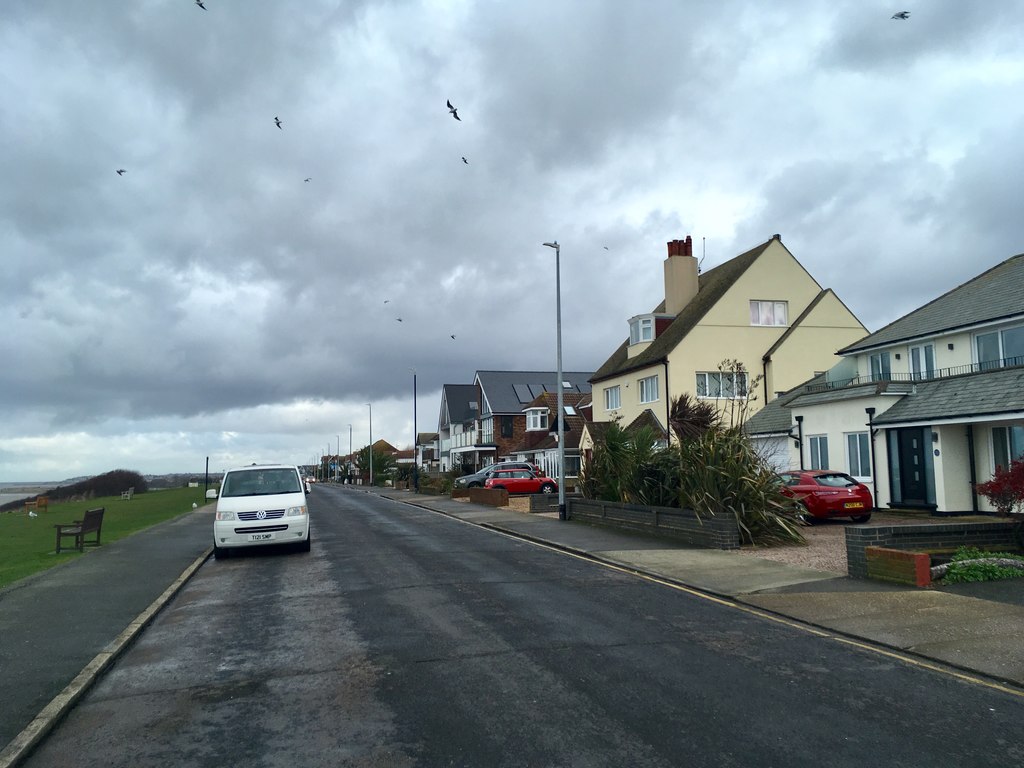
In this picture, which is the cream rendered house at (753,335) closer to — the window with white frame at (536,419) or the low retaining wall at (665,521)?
the low retaining wall at (665,521)

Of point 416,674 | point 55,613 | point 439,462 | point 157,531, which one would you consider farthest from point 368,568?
point 439,462

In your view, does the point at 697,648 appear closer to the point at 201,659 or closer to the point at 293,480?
the point at 201,659

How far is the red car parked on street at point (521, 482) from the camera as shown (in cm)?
3856

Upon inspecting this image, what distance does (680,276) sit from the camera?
139ft

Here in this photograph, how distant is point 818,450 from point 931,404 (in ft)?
17.0

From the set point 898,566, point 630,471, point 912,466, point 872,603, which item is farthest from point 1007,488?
point 912,466

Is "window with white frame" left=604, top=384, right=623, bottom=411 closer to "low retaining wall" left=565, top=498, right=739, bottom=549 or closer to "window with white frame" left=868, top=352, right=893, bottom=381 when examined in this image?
"window with white frame" left=868, top=352, right=893, bottom=381

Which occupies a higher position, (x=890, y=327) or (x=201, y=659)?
(x=890, y=327)

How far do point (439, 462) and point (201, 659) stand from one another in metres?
88.7

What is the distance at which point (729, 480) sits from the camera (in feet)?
54.7

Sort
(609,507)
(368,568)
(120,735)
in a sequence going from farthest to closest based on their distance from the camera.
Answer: (609,507)
(368,568)
(120,735)

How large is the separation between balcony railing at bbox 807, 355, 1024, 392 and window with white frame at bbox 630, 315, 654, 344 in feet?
42.0

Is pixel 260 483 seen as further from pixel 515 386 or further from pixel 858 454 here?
pixel 515 386

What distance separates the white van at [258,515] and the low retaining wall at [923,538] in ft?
33.8
